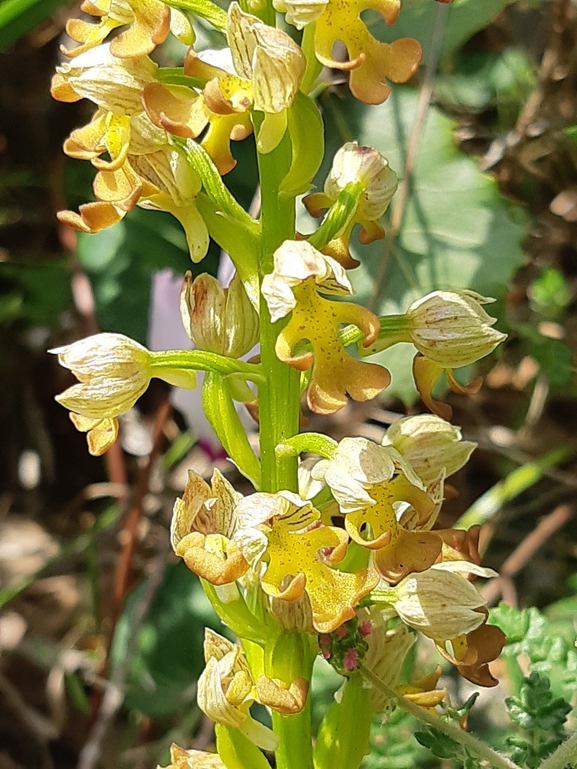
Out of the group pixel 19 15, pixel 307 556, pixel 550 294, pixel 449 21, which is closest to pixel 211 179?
pixel 307 556

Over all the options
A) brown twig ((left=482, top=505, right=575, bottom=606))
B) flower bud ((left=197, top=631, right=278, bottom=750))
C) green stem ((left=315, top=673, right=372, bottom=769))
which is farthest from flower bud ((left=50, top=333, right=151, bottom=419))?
brown twig ((left=482, top=505, right=575, bottom=606))

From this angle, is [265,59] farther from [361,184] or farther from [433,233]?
[433,233]

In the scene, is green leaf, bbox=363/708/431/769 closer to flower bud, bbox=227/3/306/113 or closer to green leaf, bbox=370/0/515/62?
flower bud, bbox=227/3/306/113

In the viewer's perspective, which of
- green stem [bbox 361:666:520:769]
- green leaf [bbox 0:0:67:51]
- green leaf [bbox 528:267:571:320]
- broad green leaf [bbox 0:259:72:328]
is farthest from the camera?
broad green leaf [bbox 0:259:72:328]

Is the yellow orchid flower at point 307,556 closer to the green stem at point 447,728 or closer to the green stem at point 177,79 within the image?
the green stem at point 447,728

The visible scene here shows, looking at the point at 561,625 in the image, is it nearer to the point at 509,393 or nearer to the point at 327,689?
the point at 327,689

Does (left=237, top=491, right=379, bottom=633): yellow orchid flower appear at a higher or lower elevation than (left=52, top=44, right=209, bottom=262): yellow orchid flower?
lower

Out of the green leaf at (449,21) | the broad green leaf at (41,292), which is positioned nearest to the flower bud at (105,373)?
the green leaf at (449,21)
